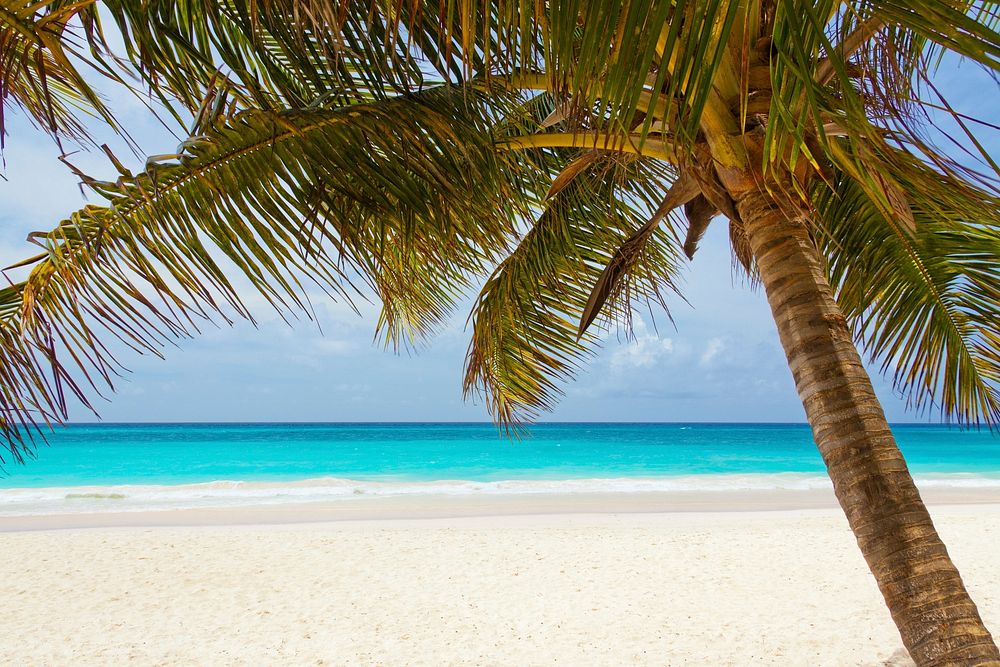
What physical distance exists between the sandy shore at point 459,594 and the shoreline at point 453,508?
3.28ft

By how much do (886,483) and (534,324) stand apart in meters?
2.78

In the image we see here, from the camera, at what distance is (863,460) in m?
2.09

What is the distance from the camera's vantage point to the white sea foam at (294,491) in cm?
1255

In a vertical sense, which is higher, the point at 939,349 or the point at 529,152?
the point at 529,152

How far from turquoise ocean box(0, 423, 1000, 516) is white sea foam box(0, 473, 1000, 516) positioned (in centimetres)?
4

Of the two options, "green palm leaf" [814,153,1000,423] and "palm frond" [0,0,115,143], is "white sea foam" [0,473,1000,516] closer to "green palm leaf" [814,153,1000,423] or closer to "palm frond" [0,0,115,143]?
"green palm leaf" [814,153,1000,423]

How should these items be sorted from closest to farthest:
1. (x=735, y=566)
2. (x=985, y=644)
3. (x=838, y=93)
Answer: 1. (x=985, y=644)
2. (x=838, y=93)
3. (x=735, y=566)

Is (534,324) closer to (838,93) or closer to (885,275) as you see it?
(885,275)

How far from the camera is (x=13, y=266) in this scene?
206cm

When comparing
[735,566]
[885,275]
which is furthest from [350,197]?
[735,566]

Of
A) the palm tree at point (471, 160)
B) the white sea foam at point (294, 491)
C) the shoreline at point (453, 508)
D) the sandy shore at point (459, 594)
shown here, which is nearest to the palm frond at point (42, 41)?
the palm tree at point (471, 160)

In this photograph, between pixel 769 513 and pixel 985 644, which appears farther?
pixel 769 513

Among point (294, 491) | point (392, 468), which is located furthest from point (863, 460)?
point (392, 468)

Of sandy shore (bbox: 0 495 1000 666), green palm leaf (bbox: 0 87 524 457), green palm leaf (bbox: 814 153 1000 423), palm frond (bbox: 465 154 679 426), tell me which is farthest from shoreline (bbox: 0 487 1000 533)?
green palm leaf (bbox: 0 87 524 457)
